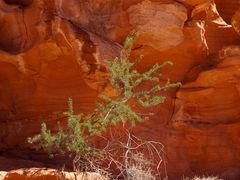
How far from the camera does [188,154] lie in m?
10.4

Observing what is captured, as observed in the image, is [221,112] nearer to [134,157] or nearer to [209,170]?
[209,170]

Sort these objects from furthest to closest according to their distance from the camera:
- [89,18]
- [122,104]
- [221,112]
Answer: [221,112] → [89,18] → [122,104]

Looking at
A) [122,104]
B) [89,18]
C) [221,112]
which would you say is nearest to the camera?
[122,104]

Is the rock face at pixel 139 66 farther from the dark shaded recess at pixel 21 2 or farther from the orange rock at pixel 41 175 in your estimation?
the orange rock at pixel 41 175

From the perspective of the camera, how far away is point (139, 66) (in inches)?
406

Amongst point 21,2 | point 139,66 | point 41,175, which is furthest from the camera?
point 139,66

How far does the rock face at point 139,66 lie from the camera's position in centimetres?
966

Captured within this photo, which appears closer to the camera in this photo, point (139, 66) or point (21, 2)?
point (21, 2)

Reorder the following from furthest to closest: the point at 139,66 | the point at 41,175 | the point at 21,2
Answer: the point at 139,66, the point at 21,2, the point at 41,175

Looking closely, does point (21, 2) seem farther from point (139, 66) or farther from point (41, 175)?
point (41, 175)

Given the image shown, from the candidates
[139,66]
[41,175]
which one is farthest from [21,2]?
[41,175]

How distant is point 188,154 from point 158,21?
2.66 m

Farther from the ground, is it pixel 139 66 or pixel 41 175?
pixel 139 66

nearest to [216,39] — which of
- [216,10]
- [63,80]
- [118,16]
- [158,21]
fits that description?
[216,10]
